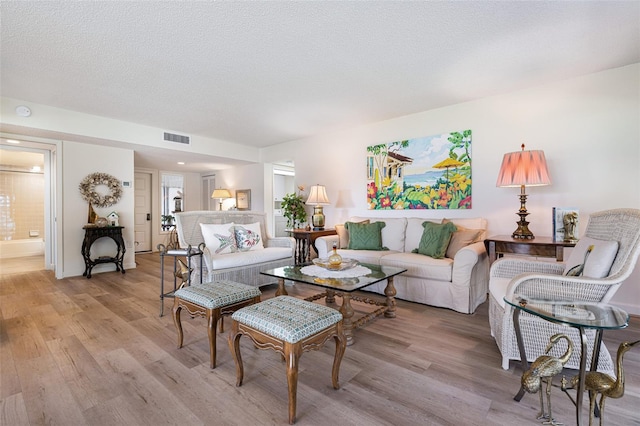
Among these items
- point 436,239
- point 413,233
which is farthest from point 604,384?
point 413,233

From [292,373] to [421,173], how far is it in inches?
133

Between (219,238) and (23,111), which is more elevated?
(23,111)

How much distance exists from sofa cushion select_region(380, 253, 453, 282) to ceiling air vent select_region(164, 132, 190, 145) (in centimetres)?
395

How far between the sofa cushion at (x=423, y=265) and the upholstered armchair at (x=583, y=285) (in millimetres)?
961

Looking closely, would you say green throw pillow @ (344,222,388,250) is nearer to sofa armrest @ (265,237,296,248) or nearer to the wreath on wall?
sofa armrest @ (265,237,296,248)

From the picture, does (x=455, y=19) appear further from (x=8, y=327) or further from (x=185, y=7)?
(x=8, y=327)

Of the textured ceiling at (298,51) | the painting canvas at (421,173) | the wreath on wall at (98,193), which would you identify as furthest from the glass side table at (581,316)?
the wreath on wall at (98,193)

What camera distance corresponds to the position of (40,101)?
365 centimetres

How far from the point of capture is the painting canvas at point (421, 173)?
→ 380 cm

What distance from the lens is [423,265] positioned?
313 cm

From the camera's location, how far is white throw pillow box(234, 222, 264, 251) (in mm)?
3826

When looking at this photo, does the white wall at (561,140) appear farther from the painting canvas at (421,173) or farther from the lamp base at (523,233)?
the lamp base at (523,233)

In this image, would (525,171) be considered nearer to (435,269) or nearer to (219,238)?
(435,269)

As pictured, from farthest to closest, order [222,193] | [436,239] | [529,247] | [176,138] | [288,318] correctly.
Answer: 1. [222,193]
2. [176,138]
3. [436,239]
4. [529,247]
5. [288,318]
